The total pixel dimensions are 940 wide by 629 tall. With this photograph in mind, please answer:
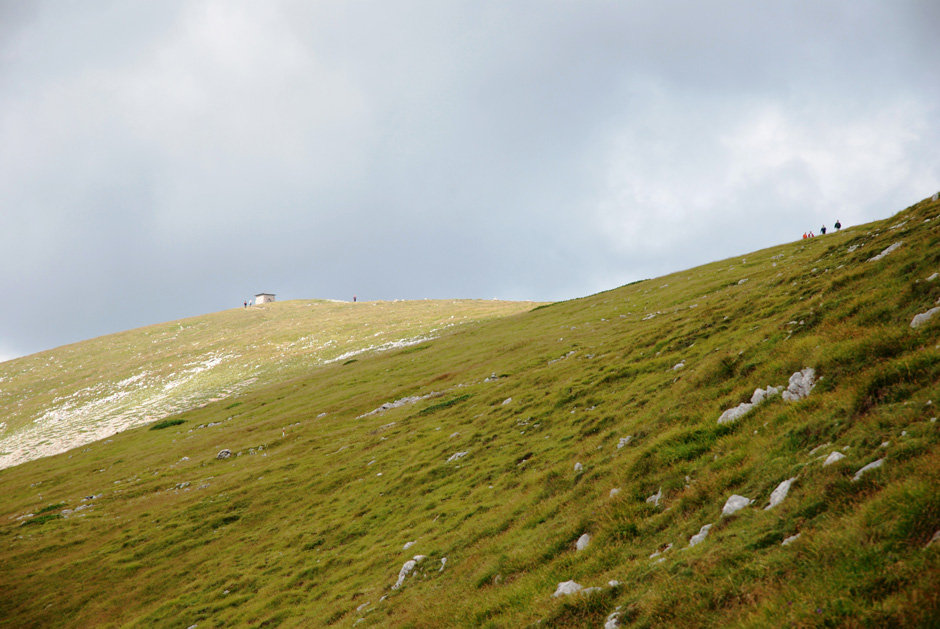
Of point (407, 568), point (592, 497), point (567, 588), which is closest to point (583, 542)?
point (567, 588)

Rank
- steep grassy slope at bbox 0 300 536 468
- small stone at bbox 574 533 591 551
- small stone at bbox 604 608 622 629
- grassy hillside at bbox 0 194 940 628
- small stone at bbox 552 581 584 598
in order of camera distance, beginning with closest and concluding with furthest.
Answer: grassy hillside at bbox 0 194 940 628 < small stone at bbox 604 608 622 629 < small stone at bbox 552 581 584 598 < small stone at bbox 574 533 591 551 < steep grassy slope at bbox 0 300 536 468

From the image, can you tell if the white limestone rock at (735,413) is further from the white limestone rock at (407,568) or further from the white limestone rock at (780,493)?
the white limestone rock at (407,568)

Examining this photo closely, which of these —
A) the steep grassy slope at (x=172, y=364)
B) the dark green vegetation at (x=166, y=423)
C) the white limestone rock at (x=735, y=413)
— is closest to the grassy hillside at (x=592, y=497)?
the white limestone rock at (x=735, y=413)

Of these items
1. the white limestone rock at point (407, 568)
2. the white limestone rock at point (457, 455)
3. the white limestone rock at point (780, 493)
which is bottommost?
the white limestone rock at point (407, 568)

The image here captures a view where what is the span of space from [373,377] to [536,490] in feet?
145

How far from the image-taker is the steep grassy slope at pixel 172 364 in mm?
74625

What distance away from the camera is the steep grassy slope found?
7462 cm

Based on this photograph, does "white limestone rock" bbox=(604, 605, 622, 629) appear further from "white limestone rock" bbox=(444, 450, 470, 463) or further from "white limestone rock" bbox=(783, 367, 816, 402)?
"white limestone rock" bbox=(444, 450, 470, 463)

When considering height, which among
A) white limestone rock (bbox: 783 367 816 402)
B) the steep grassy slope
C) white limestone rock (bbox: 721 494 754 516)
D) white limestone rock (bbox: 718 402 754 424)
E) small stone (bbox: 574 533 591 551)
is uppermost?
the steep grassy slope

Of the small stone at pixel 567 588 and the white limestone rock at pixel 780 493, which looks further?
the small stone at pixel 567 588

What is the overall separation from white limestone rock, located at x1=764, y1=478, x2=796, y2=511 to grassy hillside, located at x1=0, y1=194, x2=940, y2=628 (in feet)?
0.17

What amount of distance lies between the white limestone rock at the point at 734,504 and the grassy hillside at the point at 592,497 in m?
0.06

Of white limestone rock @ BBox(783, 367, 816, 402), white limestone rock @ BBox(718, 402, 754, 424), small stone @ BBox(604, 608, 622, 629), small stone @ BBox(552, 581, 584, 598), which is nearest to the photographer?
small stone @ BBox(604, 608, 622, 629)

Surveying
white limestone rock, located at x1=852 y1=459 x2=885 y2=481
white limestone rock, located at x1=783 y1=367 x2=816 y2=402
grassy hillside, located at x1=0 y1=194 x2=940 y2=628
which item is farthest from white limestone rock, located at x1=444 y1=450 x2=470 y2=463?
white limestone rock, located at x1=852 y1=459 x2=885 y2=481
